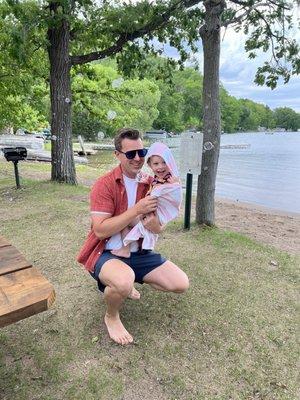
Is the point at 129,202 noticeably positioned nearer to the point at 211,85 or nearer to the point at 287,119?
the point at 211,85

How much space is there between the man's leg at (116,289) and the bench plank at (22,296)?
644 millimetres

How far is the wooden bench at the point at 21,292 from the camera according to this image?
1637 millimetres

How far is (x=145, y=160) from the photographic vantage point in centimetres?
255

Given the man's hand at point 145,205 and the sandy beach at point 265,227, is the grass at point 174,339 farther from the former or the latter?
the sandy beach at point 265,227

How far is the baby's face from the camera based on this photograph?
2.46 meters

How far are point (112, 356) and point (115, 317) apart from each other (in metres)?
0.27

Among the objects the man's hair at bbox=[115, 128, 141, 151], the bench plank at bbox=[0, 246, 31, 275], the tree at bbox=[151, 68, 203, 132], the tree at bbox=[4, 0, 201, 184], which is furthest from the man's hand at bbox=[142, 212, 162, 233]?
the tree at bbox=[151, 68, 203, 132]

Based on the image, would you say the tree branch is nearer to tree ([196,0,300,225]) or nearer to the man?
tree ([196,0,300,225])

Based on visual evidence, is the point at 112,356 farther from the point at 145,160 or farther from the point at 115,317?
the point at 145,160

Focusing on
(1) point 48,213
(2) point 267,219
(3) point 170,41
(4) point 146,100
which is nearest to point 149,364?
(1) point 48,213

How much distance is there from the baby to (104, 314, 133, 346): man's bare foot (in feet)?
1.62

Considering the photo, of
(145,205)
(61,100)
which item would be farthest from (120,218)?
(61,100)

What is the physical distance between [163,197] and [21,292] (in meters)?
1.08

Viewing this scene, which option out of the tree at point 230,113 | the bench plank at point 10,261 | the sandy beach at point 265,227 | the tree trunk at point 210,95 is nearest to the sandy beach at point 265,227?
the sandy beach at point 265,227
